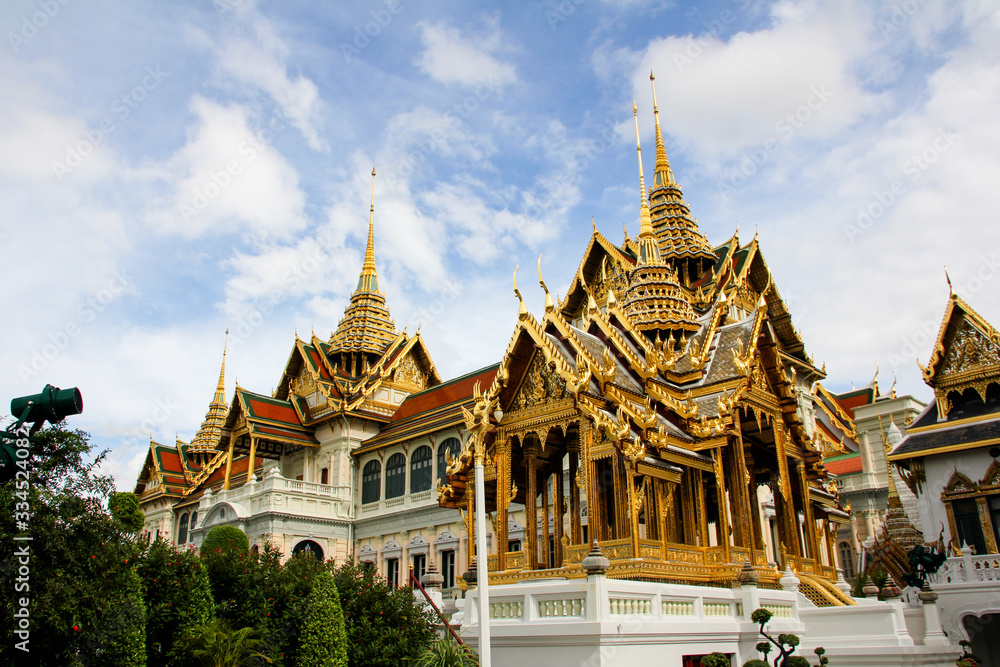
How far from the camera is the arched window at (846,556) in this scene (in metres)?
31.3

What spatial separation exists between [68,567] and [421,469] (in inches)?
1119

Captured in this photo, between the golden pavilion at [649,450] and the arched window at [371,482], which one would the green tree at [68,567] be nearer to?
the golden pavilion at [649,450]

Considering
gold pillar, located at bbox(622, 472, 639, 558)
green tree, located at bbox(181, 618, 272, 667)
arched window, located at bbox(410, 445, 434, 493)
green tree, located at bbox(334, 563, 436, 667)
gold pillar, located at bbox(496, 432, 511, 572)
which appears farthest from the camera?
arched window, located at bbox(410, 445, 434, 493)

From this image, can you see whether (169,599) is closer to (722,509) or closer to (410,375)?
(722,509)

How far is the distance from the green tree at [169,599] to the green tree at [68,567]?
0.68 meters

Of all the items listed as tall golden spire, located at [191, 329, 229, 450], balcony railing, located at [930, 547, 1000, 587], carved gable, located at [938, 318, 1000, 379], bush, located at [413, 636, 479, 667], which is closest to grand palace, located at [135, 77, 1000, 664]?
bush, located at [413, 636, 479, 667]

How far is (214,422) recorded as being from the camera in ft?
212

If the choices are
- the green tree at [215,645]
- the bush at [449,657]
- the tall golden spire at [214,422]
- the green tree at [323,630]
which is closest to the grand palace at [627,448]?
the bush at [449,657]

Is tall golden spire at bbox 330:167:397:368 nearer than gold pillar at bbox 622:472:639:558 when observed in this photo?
No

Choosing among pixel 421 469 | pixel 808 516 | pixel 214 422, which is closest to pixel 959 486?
pixel 808 516

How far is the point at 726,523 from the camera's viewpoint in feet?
38.0

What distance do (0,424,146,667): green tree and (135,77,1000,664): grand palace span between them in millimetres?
3232

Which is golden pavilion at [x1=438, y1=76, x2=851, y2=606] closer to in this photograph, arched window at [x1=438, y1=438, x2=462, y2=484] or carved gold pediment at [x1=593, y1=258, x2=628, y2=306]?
carved gold pediment at [x1=593, y1=258, x2=628, y2=306]

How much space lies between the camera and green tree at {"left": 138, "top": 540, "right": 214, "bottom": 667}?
30.3 feet
